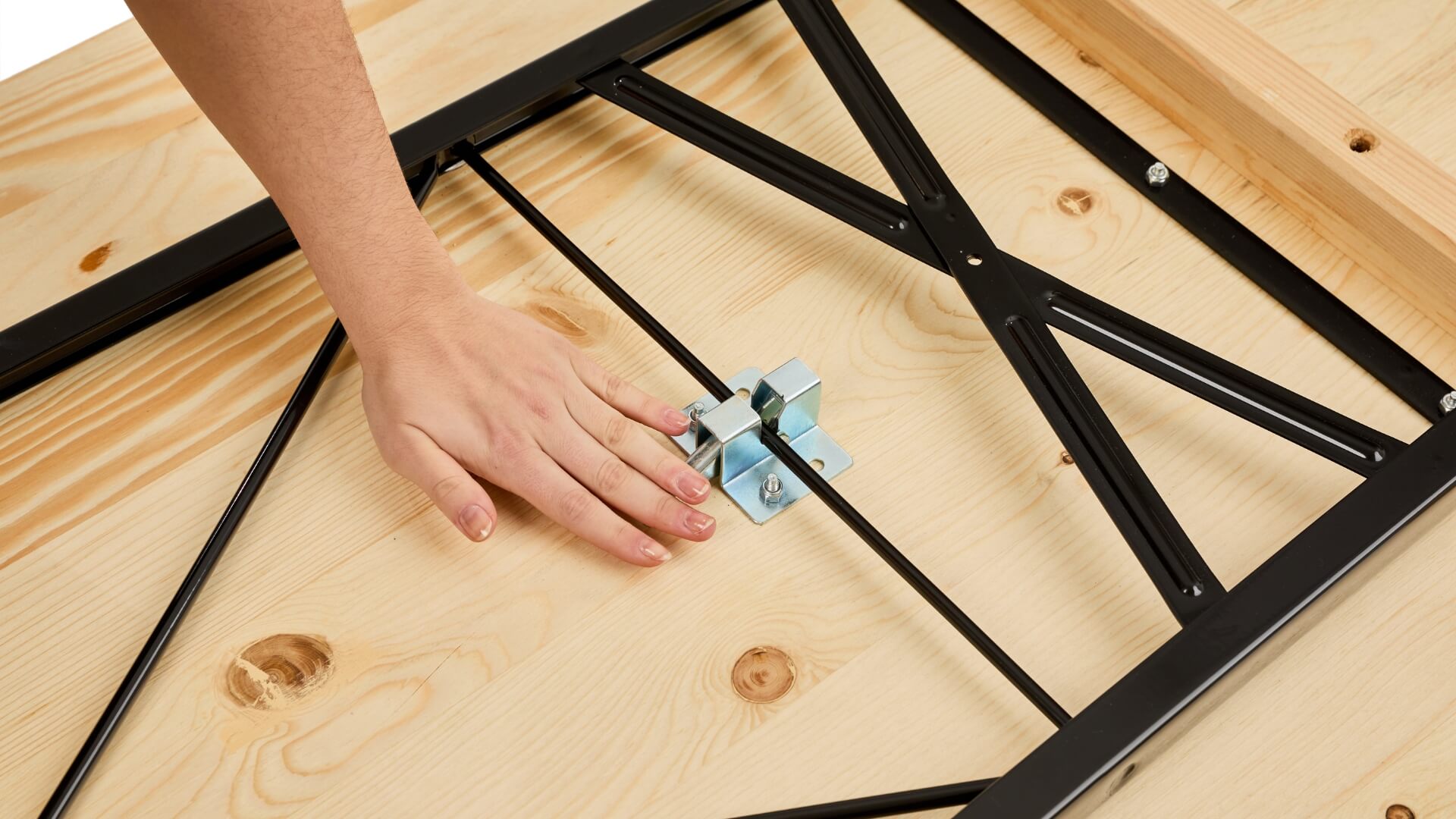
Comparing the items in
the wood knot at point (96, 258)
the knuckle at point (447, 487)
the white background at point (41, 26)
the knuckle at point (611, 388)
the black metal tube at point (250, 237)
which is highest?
the white background at point (41, 26)

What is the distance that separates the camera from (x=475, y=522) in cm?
102

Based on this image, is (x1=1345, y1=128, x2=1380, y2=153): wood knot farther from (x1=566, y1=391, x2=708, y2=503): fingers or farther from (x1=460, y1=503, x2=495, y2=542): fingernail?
(x1=460, y1=503, x2=495, y2=542): fingernail

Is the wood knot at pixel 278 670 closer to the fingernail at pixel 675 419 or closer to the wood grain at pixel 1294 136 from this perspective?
the fingernail at pixel 675 419

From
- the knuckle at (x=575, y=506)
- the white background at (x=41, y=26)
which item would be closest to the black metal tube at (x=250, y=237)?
the knuckle at (x=575, y=506)

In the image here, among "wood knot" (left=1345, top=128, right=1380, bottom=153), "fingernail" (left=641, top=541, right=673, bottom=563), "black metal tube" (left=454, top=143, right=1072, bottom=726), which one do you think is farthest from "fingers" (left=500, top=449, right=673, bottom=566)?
"wood knot" (left=1345, top=128, right=1380, bottom=153)

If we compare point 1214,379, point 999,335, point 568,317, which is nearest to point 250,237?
point 568,317

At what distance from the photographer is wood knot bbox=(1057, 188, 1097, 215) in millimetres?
1253

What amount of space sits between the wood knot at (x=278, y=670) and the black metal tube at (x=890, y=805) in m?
0.33

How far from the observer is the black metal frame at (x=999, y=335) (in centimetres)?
91

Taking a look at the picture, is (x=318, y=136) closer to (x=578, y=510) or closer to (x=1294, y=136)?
(x=578, y=510)

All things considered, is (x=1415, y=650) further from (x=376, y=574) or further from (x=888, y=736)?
(x=376, y=574)

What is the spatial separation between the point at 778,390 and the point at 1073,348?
0.29 metres

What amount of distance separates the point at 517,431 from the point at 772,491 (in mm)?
201

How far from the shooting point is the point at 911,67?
1359 millimetres
